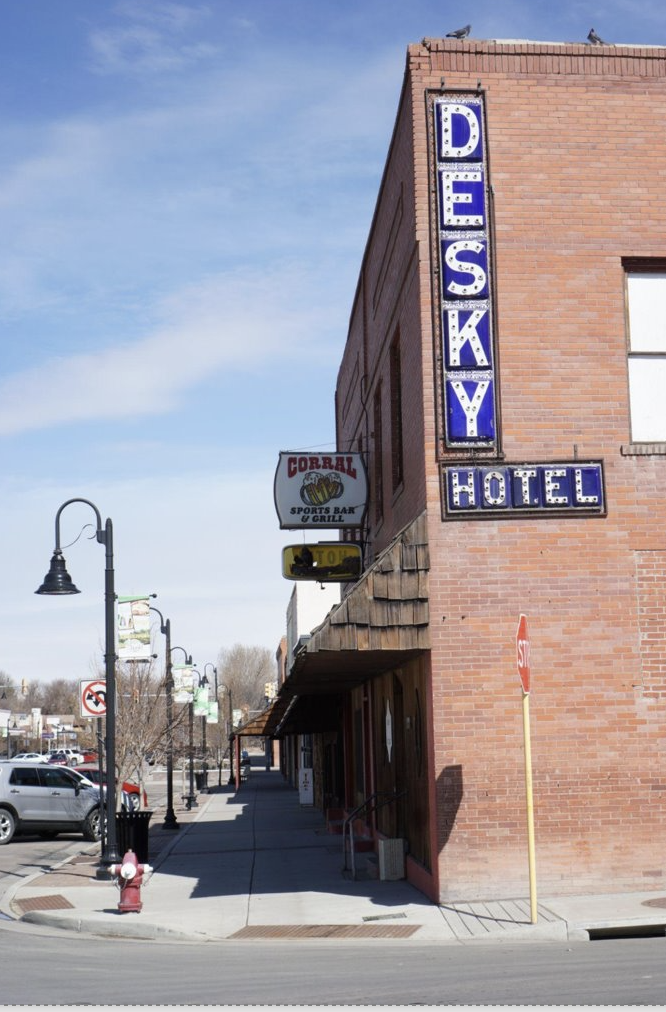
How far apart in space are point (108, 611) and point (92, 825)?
37.8 feet

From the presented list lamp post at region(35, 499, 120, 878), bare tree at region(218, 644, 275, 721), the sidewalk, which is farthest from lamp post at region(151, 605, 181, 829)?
bare tree at region(218, 644, 275, 721)

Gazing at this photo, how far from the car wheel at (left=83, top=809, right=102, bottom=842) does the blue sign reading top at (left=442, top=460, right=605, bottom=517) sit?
1816 cm

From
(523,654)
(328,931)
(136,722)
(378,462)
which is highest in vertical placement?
(378,462)

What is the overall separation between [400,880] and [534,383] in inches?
285

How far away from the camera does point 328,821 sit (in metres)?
27.0

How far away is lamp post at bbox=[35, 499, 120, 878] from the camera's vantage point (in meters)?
19.0

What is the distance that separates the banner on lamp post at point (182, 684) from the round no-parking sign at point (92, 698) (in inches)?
740

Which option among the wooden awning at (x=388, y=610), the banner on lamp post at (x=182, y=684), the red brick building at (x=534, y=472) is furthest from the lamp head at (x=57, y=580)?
the banner on lamp post at (x=182, y=684)

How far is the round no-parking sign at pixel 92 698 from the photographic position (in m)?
21.9

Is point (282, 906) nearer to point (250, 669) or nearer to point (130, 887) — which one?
point (130, 887)

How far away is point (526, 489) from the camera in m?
14.7

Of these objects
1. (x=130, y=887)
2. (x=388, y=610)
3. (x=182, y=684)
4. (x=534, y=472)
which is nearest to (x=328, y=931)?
(x=130, y=887)

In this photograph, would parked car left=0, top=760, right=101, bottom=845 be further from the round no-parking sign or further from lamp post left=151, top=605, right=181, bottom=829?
the round no-parking sign

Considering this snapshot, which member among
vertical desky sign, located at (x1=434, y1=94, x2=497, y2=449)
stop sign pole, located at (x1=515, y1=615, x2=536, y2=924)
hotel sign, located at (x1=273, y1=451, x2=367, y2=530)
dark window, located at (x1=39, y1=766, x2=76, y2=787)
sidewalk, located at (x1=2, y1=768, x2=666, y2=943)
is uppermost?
vertical desky sign, located at (x1=434, y1=94, x2=497, y2=449)
